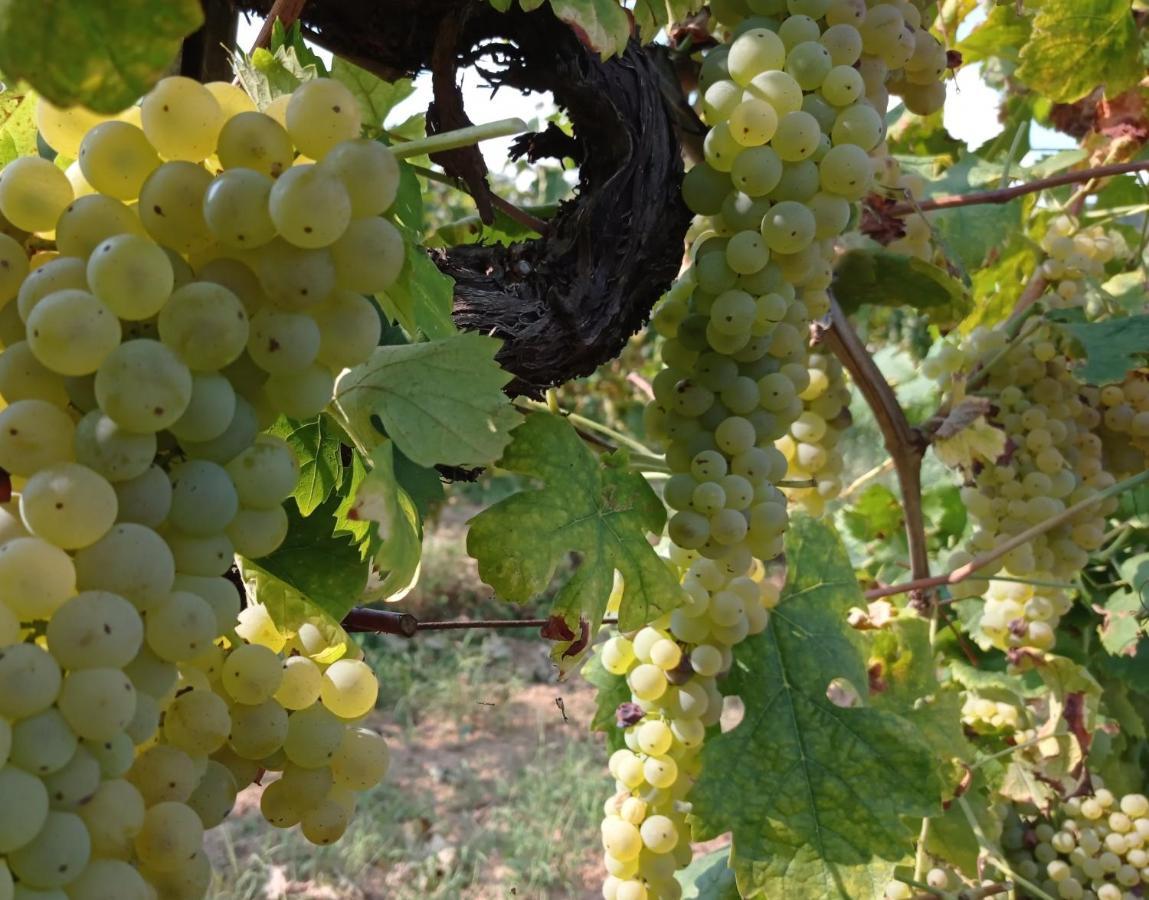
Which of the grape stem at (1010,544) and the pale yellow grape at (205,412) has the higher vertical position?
the pale yellow grape at (205,412)

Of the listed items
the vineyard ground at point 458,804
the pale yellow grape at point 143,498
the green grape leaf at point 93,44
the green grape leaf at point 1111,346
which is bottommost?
the vineyard ground at point 458,804

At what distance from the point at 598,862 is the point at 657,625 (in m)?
2.53

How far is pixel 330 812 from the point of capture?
0.60 m

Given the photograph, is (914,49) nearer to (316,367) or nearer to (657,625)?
(657,625)

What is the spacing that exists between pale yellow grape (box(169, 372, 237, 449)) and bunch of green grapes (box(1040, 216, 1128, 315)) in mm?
1466

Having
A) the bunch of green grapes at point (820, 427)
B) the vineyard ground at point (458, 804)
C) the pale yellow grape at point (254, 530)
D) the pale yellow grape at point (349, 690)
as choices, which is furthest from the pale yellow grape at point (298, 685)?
the vineyard ground at point (458, 804)

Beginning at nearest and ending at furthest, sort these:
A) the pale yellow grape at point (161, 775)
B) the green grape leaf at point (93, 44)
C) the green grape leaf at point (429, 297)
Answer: the green grape leaf at point (93, 44), the pale yellow grape at point (161, 775), the green grape leaf at point (429, 297)

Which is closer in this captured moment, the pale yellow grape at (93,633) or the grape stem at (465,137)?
the pale yellow grape at (93,633)

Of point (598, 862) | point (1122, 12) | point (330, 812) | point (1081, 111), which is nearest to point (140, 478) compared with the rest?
point (330, 812)

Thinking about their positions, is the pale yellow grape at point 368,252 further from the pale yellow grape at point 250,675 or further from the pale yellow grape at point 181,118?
the pale yellow grape at point 250,675

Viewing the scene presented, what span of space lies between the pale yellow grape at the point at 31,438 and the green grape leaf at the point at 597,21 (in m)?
0.48

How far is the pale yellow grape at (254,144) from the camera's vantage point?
0.48 metres

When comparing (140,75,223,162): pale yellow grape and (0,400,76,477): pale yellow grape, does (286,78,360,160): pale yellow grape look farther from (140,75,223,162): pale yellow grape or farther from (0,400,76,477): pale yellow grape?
(0,400,76,477): pale yellow grape

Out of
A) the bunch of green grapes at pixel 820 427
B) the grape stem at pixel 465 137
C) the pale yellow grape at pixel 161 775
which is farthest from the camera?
the bunch of green grapes at pixel 820 427
